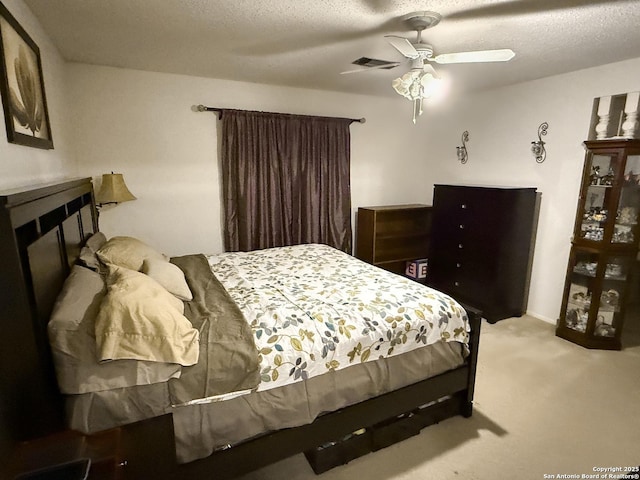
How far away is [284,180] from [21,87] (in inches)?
90.1

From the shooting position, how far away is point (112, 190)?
9.39ft

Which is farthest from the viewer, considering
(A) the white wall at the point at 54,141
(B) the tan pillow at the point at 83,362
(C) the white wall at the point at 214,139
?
(C) the white wall at the point at 214,139

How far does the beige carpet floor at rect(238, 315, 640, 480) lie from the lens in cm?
171

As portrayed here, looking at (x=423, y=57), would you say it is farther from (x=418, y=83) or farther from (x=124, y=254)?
(x=124, y=254)

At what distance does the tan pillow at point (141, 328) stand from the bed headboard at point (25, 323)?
0.18m

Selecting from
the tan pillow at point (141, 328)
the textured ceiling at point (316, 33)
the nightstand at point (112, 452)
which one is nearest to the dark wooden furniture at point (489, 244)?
the textured ceiling at point (316, 33)

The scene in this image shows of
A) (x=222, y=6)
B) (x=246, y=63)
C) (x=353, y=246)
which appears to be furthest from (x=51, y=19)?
(x=353, y=246)

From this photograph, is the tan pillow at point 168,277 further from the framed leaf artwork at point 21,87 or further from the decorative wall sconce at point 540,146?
the decorative wall sconce at point 540,146

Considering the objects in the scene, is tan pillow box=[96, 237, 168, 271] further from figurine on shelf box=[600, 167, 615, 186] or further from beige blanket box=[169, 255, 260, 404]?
figurine on shelf box=[600, 167, 615, 186]

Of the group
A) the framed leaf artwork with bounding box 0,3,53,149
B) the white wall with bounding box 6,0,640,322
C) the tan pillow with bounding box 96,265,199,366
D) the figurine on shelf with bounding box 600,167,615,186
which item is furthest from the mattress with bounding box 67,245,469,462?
the figurine on shelf with bounding box 600,167,615,186

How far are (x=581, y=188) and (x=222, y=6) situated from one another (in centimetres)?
299

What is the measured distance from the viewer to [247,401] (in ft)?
4.79

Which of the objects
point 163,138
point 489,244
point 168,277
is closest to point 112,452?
point 168,277

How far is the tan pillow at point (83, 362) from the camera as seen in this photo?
1.21m
